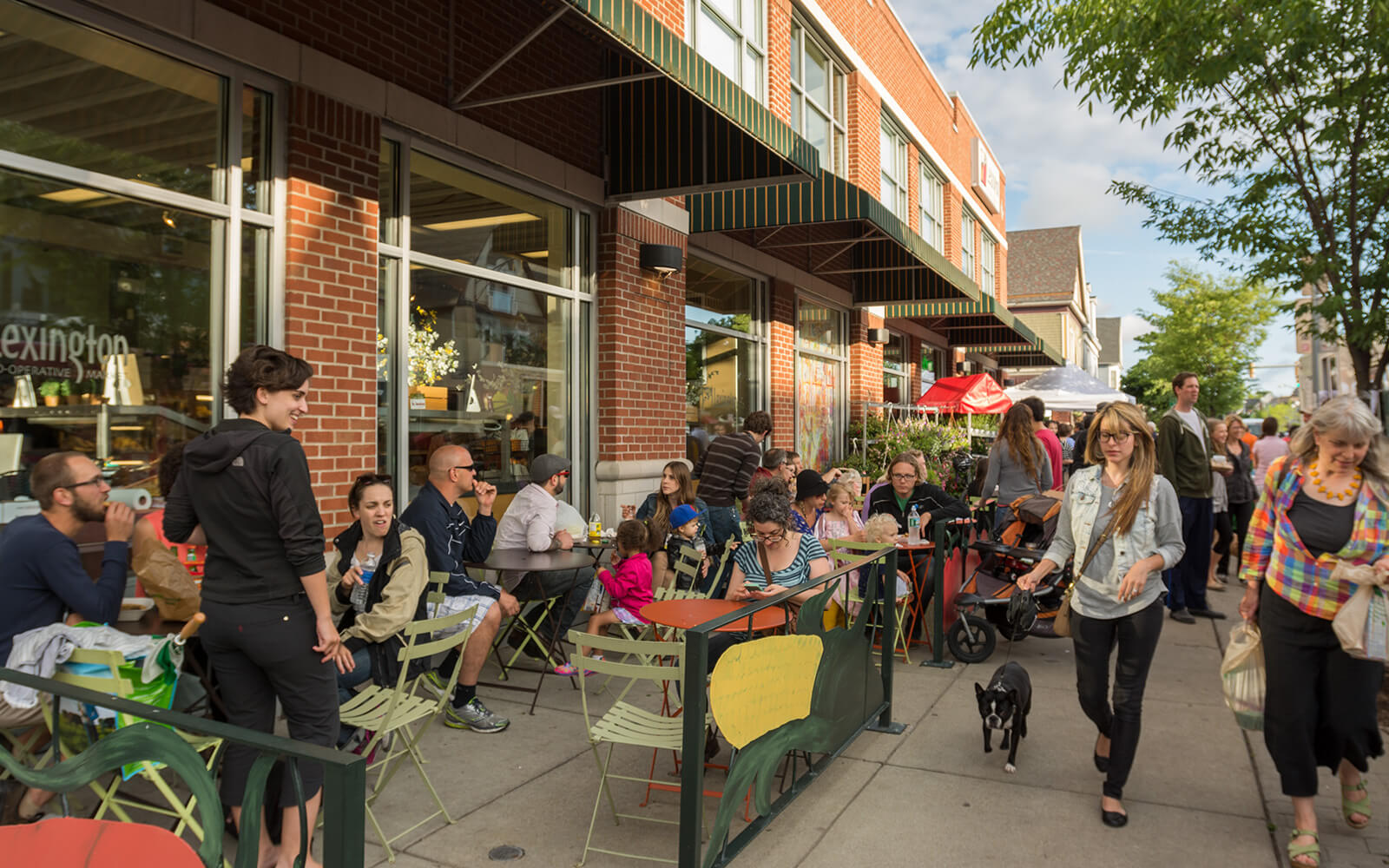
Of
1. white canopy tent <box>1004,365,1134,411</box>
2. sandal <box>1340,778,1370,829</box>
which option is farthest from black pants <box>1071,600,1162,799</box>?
white canopy tent <box>1004,365,1134,411</box>

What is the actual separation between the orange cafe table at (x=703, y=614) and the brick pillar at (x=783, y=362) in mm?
7444

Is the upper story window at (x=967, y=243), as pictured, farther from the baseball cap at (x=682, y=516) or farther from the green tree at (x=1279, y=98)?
the baseball cap at (x=682, y=516)

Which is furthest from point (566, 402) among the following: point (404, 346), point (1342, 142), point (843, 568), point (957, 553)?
point (1342, 142)

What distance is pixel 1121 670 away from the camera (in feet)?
13.3

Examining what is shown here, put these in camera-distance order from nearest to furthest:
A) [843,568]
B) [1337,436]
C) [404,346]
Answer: [1337,436] → [843,568] → [404,346]

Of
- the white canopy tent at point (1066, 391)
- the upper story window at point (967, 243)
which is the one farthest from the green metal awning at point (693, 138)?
the upper story window at point (967, 243)

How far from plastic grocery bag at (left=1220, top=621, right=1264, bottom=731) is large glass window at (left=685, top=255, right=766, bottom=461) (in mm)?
6782

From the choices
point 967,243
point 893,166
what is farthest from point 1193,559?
point 967,243

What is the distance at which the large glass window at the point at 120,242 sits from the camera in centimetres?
455

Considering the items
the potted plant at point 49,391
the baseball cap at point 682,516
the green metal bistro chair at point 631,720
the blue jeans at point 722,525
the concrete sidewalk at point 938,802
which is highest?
the potted plant at point 49,391

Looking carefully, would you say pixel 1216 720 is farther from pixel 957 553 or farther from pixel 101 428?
pixel 101 428

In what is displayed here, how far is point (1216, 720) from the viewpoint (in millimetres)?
5480

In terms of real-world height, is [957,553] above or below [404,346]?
below

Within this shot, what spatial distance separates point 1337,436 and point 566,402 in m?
6.12
